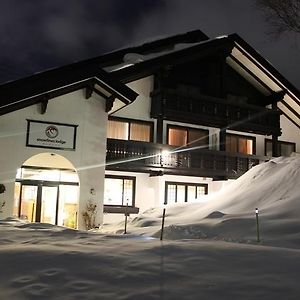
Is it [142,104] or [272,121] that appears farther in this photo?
[272,121]

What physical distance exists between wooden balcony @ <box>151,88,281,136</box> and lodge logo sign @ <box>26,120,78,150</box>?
573 centimetres

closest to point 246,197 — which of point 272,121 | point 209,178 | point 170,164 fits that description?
point 170,164

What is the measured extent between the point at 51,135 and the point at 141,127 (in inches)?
245

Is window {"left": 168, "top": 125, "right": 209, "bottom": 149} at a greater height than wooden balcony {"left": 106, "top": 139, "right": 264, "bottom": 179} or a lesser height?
greater

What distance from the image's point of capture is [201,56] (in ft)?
80.5

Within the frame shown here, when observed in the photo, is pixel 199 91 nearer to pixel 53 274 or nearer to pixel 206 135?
pixel 206 135

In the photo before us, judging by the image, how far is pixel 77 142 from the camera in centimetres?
1827

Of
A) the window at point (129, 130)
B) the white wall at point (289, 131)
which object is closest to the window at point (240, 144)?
the white wall at point (289, 131)

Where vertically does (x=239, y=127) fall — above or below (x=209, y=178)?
above

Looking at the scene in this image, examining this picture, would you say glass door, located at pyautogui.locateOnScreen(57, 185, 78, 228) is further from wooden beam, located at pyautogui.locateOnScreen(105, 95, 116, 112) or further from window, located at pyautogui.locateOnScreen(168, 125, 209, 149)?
window, located at pyautogui.locateOnScreen(168, 125, 209, 149)

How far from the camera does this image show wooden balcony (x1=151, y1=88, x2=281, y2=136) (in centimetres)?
2247

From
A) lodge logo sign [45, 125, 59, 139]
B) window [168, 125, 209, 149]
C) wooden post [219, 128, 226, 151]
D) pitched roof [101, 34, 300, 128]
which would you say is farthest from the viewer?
wooden post [219, 128, 226, 151]

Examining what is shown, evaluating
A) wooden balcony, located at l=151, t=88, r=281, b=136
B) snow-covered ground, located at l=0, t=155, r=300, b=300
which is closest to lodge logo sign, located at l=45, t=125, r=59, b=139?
wooden balcony, located at l=151, t=88, r=281, b=136

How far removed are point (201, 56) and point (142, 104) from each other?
4.74 meters
